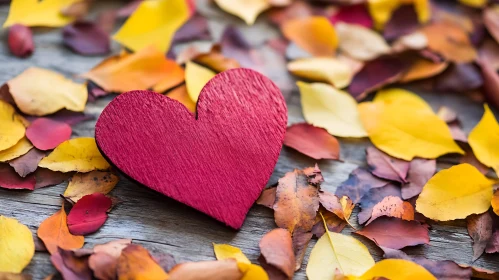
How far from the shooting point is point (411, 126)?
0.80 m

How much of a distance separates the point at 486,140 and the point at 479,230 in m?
0.15

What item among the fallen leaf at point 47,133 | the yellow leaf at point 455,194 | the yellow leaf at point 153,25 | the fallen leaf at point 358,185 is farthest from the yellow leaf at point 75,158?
the yellow leaf at point 455,194

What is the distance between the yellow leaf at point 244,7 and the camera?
965mm

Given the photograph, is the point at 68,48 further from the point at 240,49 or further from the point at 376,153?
the point at 376,153

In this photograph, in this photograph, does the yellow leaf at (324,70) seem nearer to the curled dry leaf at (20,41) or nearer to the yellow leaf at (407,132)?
the yellow leaf at (407,132)

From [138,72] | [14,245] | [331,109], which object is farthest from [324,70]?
[14,245]

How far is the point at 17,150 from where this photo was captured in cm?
74

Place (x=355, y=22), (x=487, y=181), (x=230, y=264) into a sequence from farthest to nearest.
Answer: (x=355, y=22) < (x=487, y=181) < (x=230, y=264)

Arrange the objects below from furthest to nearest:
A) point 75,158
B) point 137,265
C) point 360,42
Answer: point 360,42
point 75,158
point 137,265

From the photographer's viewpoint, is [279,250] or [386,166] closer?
[279,250]

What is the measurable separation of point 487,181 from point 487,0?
0.47 metres

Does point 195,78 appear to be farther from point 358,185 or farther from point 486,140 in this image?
point 486,140

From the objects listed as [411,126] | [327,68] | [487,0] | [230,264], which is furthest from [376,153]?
[487,0]

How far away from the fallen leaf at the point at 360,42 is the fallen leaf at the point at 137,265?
0.51 meters
